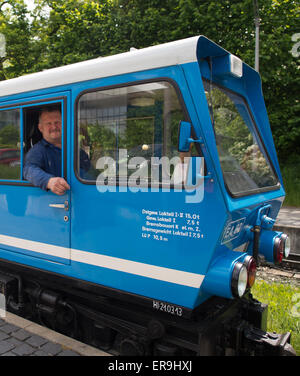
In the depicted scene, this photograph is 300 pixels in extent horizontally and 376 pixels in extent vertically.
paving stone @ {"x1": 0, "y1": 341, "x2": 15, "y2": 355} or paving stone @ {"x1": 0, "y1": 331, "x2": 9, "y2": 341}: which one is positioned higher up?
paving stone @ {"x1": 0, "y1": 331, "x2": 9, "y2": 341}

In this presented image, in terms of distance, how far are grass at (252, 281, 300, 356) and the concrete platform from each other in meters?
2.09

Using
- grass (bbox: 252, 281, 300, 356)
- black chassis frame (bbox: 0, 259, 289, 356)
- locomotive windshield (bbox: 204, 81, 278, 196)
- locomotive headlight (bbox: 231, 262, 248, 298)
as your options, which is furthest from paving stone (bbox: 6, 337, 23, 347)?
grass (bbox: 252, 281, 300, 356)

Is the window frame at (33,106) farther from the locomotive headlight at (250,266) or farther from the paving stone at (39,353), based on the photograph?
the locomotive headlight at (250,266)

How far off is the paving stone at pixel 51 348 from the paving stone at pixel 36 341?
6 centimetres

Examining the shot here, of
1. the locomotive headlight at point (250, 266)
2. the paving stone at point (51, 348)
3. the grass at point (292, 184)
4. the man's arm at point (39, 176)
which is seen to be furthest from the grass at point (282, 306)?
the grass at point (292, 184)

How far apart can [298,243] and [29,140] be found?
638cm

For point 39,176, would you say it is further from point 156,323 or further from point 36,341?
point 156,323

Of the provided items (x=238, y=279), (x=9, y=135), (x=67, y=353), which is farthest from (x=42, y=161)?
(x=238, y=279)

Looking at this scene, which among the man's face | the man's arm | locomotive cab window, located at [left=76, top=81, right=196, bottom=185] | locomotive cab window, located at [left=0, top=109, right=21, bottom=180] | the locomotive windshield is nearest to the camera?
locomotive cab window, located at [left=76, top=81, right=196, bottom=185]

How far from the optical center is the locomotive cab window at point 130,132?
284cm

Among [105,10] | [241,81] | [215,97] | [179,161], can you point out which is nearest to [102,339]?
[179,161]

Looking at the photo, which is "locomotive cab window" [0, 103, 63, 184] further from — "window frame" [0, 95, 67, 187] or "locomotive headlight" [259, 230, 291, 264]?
"locomotive headlight" [259, 230, 291, 264]

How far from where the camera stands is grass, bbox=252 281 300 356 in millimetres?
4051
